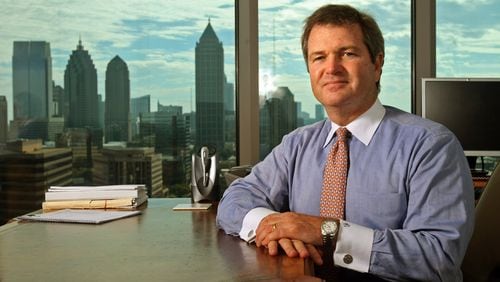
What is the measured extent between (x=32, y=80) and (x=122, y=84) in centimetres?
67

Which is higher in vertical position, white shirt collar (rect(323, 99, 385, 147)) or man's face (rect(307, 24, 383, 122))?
man's face (rect(307, 24, 383, 122))

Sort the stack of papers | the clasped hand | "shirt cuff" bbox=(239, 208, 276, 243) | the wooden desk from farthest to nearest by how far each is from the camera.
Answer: the stack of papers → "shirt cuff" bbox=(239, 208, 276, 243) → the clasped hand → the wooden desk

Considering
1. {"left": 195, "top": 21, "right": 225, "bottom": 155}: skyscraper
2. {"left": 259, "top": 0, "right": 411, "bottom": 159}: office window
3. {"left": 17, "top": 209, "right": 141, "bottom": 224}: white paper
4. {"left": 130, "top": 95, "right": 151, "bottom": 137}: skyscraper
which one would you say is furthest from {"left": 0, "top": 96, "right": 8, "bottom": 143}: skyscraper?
{"left": 17, "top": 209, "right": 141, "bottom": 224}: white paper

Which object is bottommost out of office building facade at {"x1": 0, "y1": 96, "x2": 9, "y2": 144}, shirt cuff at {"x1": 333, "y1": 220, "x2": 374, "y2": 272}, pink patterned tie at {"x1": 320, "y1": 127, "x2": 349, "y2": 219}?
shirt cuff at {"x1": 333, "y1": 220, "x2": 374, "y2": 272}

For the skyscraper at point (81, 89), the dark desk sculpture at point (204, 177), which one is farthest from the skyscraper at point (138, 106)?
the dark desk sculpture at point (204, 177)

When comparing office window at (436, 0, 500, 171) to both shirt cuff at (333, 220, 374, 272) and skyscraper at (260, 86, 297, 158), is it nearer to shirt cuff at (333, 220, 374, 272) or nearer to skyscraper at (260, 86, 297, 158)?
skyscraper at (260, 86, 297, 158)

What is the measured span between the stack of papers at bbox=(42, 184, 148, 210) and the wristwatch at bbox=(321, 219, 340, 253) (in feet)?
2.93

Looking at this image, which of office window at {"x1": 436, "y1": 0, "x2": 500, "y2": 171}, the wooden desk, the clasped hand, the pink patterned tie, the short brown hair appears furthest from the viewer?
office window at {"x1": 436, "y1": 0, "x2": 500, "y2": 171}

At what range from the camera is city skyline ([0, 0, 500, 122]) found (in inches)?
152

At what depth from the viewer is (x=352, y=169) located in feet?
5.19

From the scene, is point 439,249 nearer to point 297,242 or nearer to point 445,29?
point 297,242

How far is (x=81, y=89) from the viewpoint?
4.00m

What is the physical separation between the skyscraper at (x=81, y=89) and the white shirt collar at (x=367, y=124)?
8.96ft

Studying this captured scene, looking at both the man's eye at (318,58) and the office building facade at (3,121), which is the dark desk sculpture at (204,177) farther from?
the office building facade at (3,121)
